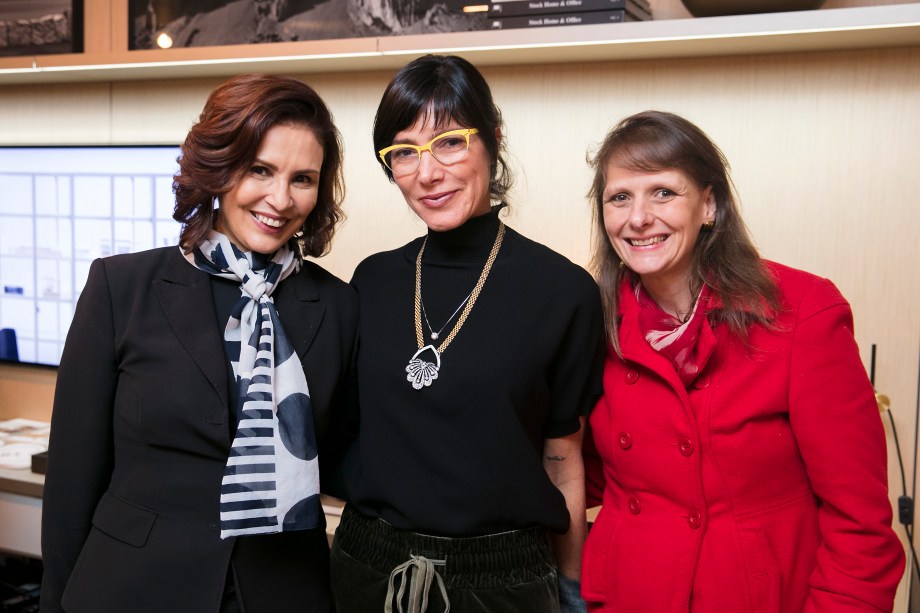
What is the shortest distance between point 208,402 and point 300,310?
25 cm

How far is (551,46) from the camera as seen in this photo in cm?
206

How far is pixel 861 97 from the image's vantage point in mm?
2080

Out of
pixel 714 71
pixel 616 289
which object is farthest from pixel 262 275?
pixel 714 71

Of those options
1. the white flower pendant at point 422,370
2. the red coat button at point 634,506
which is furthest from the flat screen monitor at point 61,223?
the red coat button at point 634,506

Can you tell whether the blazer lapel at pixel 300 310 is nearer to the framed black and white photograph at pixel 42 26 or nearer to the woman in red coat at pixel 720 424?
the woman in red coat at pixel 720 424

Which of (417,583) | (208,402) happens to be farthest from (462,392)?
(208,402)

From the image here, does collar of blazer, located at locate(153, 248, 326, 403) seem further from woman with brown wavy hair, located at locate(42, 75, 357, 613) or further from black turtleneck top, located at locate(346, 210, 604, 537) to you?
black turtleneck top, located at locate(346, 210, 604, 537)

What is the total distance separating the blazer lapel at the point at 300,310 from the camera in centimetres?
152

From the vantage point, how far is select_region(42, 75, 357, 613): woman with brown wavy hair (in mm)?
1376

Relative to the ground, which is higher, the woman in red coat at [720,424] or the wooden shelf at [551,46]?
the wooden shelf at [551,46]

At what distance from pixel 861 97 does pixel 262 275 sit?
152cm

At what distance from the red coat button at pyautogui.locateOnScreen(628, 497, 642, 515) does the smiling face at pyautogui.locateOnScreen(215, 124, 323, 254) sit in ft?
2.52

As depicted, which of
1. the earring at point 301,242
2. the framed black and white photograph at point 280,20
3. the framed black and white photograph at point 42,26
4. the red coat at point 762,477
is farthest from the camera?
the framed black and white photograph at point 42,26

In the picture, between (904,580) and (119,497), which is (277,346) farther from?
(904,580)
